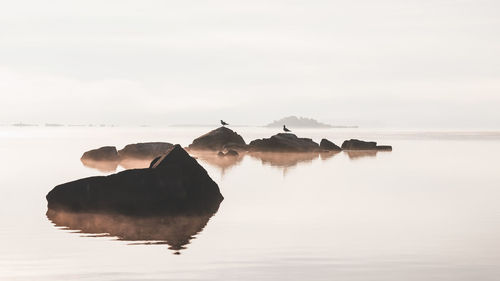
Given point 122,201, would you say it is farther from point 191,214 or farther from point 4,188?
point 4,188

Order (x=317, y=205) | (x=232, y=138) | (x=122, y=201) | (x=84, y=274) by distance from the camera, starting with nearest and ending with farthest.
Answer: (x=84, y=274)
(x=122, y=201)
(x=317, y=205)
(x=232, y=138)

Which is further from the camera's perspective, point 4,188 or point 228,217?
point 4,188

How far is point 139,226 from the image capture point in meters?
18.9

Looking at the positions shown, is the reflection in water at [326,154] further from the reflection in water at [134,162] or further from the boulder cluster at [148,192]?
the boulder cluster at [148,192]

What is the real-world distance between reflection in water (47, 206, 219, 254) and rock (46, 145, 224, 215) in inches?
10.1

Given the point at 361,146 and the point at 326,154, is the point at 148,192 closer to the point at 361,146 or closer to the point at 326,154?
the point at 326,154

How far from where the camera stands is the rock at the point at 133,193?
67.1ft

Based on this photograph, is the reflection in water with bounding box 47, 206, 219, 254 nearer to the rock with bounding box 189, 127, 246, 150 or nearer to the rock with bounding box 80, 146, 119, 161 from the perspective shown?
the rock with bounding box 80, 146, 119, 161

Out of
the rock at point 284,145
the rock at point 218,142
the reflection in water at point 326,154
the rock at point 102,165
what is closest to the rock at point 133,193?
the rock at point 102,165

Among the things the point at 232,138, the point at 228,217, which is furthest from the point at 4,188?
the point at 232,138

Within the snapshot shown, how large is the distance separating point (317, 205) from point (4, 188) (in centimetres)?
1389

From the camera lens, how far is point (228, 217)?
2080 cm

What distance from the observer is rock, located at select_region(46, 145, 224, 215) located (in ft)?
67.1

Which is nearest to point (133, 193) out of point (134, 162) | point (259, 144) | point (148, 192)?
point (148, 192)
